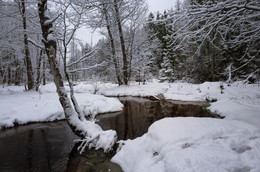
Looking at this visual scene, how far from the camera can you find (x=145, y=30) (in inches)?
606

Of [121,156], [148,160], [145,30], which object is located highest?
[145,30]

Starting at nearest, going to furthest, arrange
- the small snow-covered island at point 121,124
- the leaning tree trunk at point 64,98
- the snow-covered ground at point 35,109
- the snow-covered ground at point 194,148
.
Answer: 1. the snow-covered ground at point 194,148
2. the small snow-covered island at point 121,124
3. the leaning tree trunk at point 64,98
4. the snow-covered ground at point 35,109

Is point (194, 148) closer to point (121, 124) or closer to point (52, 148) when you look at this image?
point (121, 124)

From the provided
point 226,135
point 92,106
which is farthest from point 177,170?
point 92,106

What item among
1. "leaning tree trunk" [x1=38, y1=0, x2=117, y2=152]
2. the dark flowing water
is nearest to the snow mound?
"leaning tree trunk" [x1=38, y1=0, x2=117, y2=152]

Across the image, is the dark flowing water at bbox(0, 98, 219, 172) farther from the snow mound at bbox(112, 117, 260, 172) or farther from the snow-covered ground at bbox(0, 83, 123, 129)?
the snow mound at bbox(112, 117, 260, 172)

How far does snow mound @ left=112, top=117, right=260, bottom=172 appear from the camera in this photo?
6.34 ft

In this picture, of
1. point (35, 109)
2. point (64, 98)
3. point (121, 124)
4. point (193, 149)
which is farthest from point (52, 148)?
point (193, 149)

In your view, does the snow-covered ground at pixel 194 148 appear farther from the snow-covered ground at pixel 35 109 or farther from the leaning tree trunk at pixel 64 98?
the snow-covered ground at pixel 35 109

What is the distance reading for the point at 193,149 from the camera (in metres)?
2.30

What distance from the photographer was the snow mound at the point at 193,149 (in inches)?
76.1

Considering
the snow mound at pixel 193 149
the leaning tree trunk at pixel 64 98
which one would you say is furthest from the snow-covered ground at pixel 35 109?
the snow mound at pixel 193 149

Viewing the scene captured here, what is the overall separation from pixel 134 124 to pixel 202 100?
6105 mm

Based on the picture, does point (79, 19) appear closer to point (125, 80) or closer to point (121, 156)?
point (121, 156)
